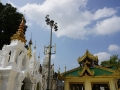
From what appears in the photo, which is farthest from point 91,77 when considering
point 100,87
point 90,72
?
point 100,87

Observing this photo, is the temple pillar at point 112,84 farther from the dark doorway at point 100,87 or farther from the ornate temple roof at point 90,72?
the dark doorway at point 100,87

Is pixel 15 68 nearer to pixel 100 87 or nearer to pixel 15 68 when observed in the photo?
pixel 15 68

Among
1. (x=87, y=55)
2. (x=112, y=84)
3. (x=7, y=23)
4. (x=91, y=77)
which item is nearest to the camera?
(x=112, y=84)

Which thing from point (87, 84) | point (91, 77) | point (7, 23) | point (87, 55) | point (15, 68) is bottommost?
point (87, 84)

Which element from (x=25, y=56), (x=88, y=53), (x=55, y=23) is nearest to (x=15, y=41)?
(x=25, y=56)

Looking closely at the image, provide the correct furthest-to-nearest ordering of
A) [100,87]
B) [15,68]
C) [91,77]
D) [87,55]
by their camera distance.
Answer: [100,87] → [87,55] → [91,77] → [15,68]

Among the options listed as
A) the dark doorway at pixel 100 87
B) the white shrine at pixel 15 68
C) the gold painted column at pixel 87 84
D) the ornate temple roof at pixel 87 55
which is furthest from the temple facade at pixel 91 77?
the white shrine at pixel 15 68

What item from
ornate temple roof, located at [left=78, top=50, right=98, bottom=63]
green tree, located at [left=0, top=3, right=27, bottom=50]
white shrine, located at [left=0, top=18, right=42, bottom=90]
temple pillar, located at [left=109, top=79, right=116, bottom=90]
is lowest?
temple pillar, located at [left=109, top=79, right=116, bottom=90]

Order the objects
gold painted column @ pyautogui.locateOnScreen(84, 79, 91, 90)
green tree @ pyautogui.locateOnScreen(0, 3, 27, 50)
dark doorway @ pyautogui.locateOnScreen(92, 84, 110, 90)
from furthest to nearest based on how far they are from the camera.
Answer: green tree @ pyautogui.locateOnScreen(0, 3, 27, 50), dark doorway @ pyautogui.locateOnScreen(92, 84, 110, 90), gold painted column @ pyautogui.locateOnScreen(84, 79, 91, 90)

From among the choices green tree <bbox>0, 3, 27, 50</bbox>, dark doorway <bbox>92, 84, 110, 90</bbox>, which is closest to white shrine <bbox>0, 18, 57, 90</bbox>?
green tree <bbox>0, 3, 27, 50</bbox>

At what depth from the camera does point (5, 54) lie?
9445mm

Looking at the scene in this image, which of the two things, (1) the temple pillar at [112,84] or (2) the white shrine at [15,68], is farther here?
(1) the temple pillar at [112,84]

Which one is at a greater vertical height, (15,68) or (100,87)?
(15,68)

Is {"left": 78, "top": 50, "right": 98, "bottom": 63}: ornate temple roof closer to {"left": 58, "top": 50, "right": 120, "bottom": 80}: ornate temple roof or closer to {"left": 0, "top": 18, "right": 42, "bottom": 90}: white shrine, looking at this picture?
{"left": 58, "top": 50, "right": 120, "bottom": 80}: ornate temple roof
